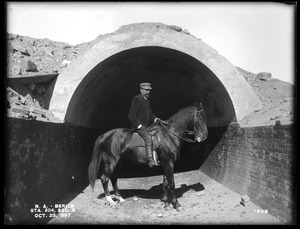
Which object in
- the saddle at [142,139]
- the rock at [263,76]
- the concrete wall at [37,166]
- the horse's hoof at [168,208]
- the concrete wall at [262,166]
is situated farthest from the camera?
the rock at [263,76]

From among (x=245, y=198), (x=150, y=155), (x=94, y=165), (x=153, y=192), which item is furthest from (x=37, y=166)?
(x=153, y=192)

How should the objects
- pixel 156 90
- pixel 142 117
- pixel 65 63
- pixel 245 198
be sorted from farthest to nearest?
pixel 156 90, pixel 65 63, pixel 142 117, pixel 245 198

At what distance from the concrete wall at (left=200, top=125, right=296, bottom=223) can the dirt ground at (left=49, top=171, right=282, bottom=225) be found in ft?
0.80

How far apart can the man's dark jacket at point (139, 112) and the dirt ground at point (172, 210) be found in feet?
7.21

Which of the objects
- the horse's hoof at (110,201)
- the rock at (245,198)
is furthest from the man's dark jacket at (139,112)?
the rock at (245,198)

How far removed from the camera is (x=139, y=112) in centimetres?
805

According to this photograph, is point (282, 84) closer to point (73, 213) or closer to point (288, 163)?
point (288, 163)

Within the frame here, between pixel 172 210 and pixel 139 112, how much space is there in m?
2.74

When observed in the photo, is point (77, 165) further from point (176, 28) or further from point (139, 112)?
point (176, 28)

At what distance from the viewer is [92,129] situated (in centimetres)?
1087

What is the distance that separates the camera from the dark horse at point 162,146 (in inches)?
301

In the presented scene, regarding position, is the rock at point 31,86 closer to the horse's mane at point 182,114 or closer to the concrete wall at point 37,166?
the concrete wall at point 37,166

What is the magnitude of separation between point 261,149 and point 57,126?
4.62m

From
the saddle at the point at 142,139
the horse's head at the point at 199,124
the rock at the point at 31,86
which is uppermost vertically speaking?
the rock at the point at 31,86
